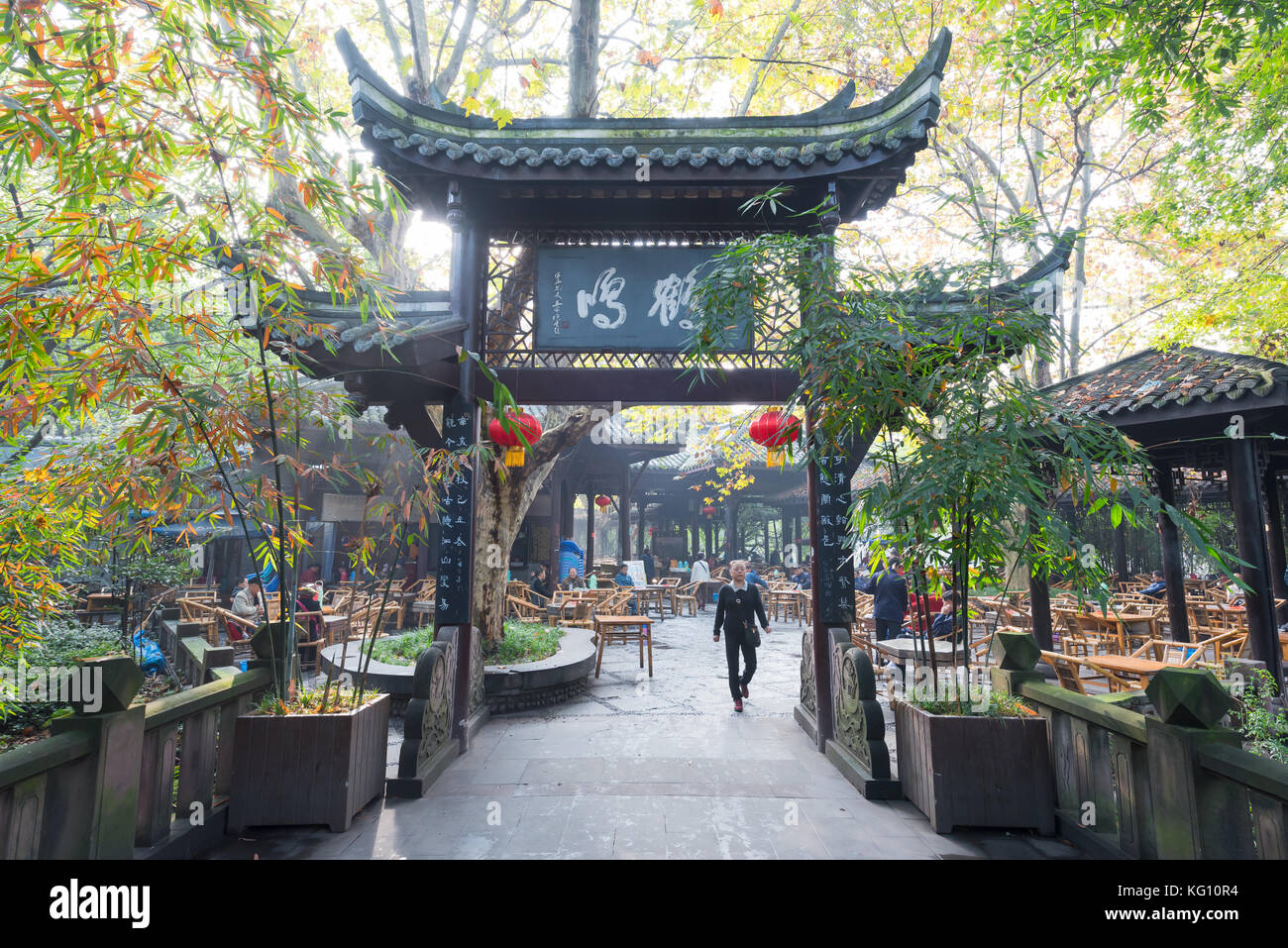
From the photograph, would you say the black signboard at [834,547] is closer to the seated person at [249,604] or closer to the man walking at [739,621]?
the man walking at [739,621]

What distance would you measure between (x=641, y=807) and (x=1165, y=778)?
262 centimetres

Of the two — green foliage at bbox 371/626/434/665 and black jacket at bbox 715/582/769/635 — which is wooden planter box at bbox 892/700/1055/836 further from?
A: green foliage at bbox 371/626/434/665

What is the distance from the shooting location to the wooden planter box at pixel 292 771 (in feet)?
11.3

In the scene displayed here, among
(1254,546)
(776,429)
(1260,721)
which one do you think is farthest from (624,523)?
(1260,721)

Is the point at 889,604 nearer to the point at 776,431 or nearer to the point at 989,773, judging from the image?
the point at 776,431

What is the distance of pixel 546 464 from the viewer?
24.9 ft

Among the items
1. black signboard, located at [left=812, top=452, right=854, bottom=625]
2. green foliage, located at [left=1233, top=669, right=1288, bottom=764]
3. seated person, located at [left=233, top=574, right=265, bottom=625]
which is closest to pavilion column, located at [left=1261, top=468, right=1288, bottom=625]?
green foliage, located at [left=1233, top=669, right=1288, bottom=764]

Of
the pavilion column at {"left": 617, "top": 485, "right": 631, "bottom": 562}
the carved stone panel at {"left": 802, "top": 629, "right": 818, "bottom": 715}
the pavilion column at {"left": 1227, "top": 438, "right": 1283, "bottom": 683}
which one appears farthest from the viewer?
the pavilion column at {"left": 617, "top": 485, "right": 631, "bottom": 562}

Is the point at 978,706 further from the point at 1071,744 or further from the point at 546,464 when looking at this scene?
the point at 546,464

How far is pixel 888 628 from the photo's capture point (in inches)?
313

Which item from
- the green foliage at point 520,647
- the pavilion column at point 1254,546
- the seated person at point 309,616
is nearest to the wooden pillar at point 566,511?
the seated person at point 309,616

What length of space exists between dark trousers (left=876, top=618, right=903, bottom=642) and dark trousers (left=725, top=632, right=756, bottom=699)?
2.38m

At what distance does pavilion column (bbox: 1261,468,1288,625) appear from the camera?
7797 mm

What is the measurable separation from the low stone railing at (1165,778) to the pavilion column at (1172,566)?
5.46m
